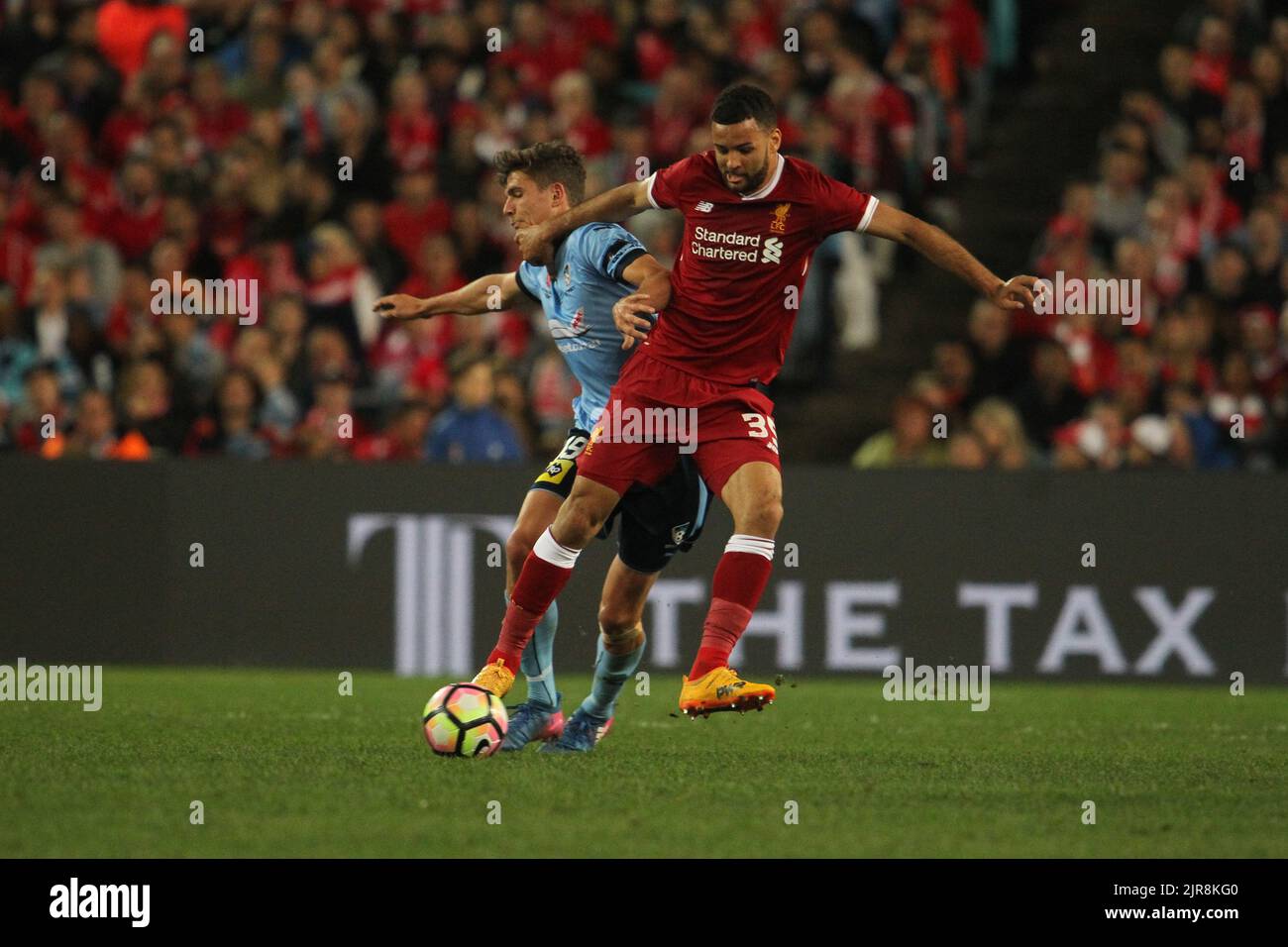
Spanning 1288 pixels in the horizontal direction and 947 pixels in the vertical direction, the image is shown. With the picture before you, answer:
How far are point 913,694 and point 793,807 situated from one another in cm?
456

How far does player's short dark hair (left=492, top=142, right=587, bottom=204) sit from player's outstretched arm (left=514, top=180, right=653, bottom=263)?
23cm

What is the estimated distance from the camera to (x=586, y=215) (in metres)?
7.64

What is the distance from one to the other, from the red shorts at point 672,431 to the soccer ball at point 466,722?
911 millimetres

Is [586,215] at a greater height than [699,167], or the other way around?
[699,167]

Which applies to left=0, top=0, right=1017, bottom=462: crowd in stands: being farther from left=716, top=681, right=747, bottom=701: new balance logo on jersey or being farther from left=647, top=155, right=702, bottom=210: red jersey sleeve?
left=716, top=681, right=747, bottom=701: new balance logo on jersey

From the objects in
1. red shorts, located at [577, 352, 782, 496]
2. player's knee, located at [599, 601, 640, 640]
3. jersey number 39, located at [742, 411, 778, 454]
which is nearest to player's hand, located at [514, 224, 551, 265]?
red shorts, located at [577, 352, 782, 496]

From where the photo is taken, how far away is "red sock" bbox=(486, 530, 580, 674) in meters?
7.68

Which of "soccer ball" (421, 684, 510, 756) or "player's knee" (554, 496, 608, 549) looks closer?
"soccer ball" (421, 684, 510, 756)

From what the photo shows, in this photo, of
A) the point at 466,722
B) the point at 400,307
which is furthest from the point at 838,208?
the point at 466,722

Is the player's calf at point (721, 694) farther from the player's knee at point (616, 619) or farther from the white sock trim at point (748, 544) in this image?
the player's knee at point (616, 619)

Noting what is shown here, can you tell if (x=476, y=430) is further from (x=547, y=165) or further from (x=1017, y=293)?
(x=1017, y=293)

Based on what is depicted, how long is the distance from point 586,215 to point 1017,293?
161 centimetres

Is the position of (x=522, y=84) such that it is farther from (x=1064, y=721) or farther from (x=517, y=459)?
(x=1064, y=721)

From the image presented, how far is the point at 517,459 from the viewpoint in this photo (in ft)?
40.7
